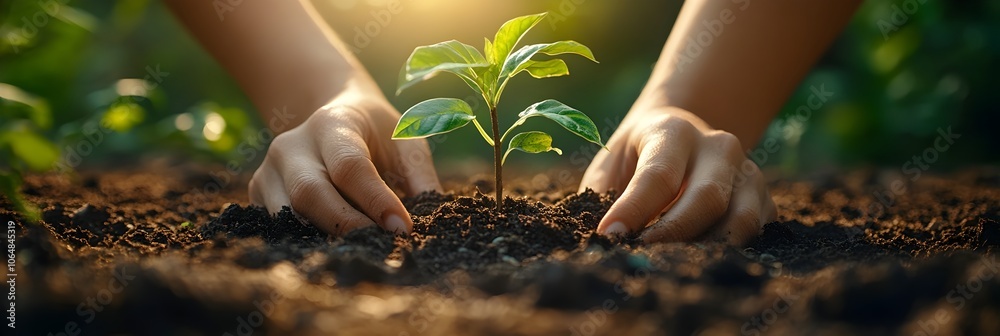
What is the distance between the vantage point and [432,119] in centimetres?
141

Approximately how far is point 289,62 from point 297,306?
140 centimetres

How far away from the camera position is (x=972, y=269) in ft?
3.35

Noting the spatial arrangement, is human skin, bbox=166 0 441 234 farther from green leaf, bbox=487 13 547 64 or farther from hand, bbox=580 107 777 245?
hand, bbox=580 107 777 245

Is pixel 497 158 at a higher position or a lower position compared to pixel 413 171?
higher

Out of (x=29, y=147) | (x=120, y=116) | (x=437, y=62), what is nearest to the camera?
(x=437, y=62)

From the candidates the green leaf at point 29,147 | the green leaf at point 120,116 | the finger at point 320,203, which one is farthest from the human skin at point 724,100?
the green leaf at point 120,116

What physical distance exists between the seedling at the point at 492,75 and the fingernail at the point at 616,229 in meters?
0.18

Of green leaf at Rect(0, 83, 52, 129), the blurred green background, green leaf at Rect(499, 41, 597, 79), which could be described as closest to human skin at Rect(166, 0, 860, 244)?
green leaf at Rect(499, 41, 597, 79)

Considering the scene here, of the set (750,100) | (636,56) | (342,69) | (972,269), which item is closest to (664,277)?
(972,269)

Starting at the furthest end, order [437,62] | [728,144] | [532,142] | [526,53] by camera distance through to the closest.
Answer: [728,144]
[532,142]
[526,53]
[437,62]

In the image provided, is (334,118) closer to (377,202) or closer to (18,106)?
(377,202)

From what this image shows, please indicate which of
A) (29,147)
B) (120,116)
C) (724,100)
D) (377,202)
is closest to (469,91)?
(120,116)

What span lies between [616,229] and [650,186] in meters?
0.12

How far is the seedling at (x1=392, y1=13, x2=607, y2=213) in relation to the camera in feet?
4.42
